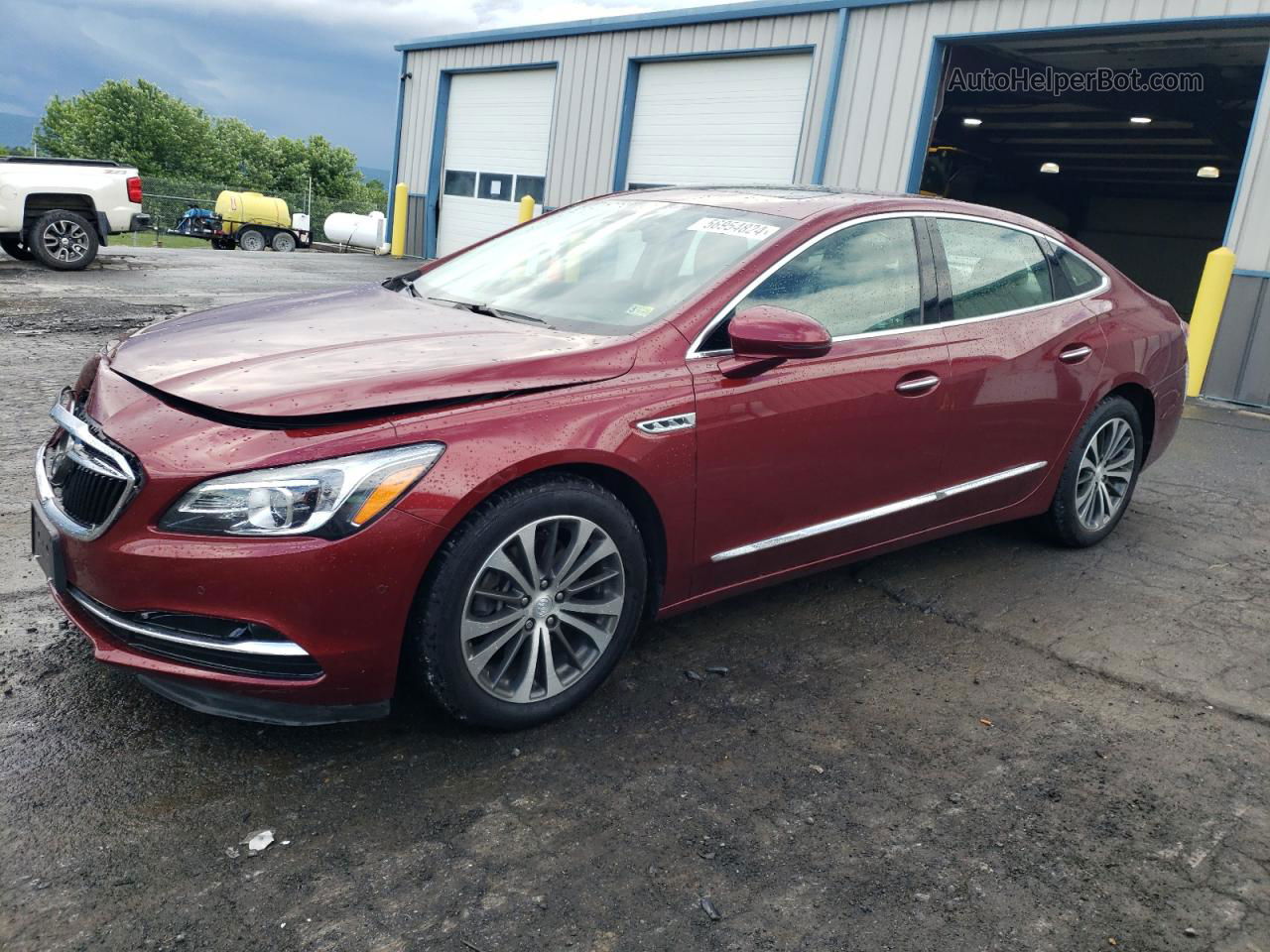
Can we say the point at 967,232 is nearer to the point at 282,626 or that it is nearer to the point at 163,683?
the point at 282,626

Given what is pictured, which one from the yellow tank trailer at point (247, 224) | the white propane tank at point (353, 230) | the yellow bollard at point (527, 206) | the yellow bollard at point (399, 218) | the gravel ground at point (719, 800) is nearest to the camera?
the gravel ground at point (719, 800)

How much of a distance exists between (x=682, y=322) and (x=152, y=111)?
101 meters

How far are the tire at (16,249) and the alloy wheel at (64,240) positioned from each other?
644 mm

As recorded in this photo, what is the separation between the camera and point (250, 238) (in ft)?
114

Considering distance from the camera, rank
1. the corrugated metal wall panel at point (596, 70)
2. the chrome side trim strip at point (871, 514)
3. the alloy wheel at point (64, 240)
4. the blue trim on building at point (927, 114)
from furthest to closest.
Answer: the corrugated metal wall panel at point (596, 70) < the alloy wheel at point (64, 240) < the blue trim on building at point (927, 114) < the chrome side trim strip at point (871, 514)

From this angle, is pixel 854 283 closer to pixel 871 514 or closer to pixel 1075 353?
pixel 871 514

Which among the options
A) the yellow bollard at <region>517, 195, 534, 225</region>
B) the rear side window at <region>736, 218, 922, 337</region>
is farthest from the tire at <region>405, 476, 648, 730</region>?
Result: the yellow bollard at <region>517, 195, 534, 225</region>

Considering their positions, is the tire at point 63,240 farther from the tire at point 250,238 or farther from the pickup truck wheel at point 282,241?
the pickup truck wheel at point 282,241

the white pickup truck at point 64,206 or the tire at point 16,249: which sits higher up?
the white pickup truck at point 64,206

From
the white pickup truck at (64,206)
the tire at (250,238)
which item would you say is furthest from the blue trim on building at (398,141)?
the tire at (250,238)

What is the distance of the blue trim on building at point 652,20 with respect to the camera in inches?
531

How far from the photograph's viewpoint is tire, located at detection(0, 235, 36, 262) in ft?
45.7

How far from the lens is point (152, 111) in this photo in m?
89.6

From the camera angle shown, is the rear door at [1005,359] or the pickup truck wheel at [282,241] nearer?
the rear door at [1005,359]
